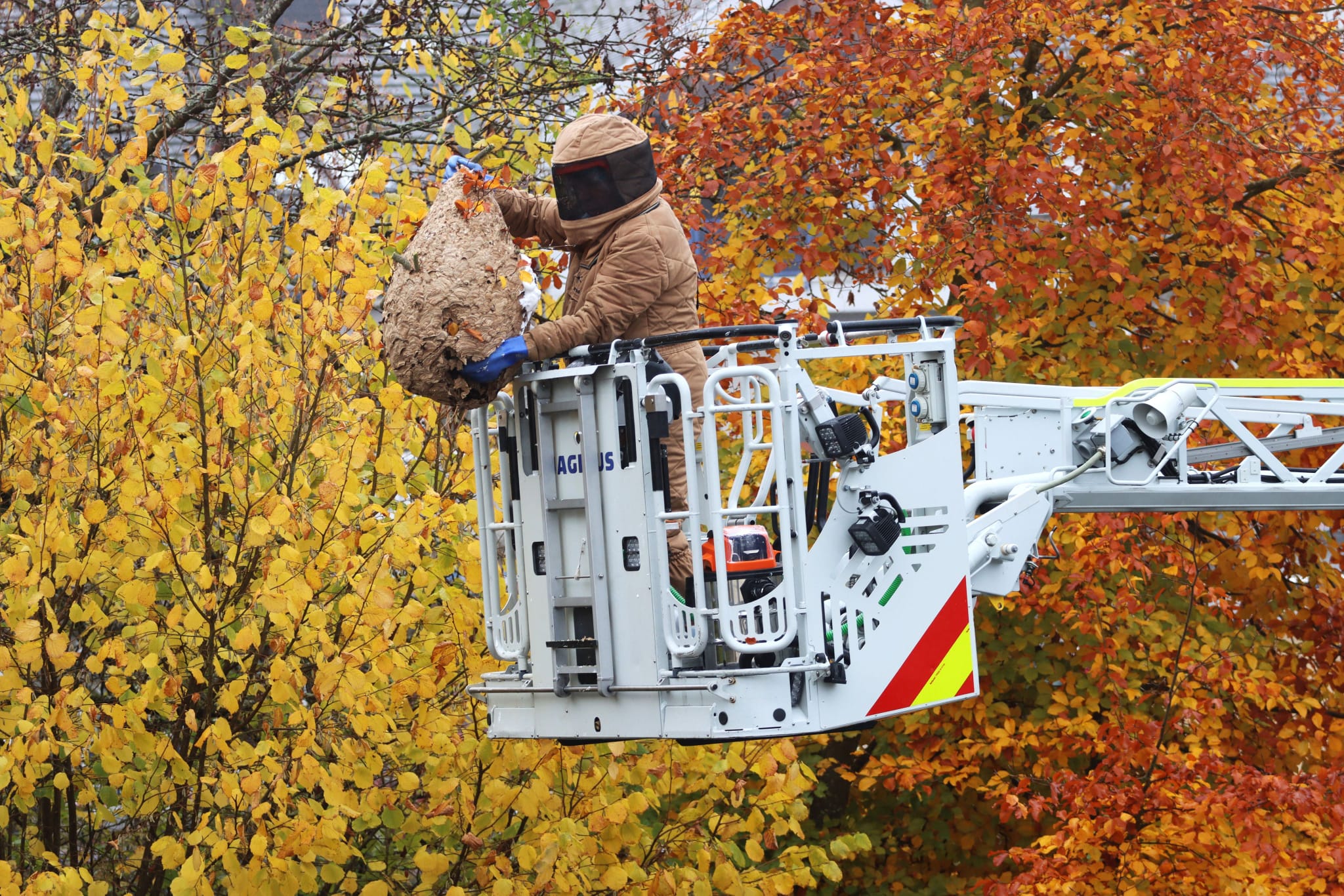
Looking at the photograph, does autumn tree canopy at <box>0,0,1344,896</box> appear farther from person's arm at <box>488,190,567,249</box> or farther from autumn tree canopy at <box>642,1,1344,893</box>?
A: person's arm at <box>488,190,567,249</box>

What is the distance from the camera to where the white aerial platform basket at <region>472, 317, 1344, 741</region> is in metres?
4.64

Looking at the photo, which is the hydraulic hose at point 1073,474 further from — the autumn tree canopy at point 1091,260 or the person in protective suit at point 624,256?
the autumn tree canopy at point 1091,260

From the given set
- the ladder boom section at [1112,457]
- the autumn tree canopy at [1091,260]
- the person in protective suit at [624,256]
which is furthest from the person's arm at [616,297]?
the autumn tree canopy at [1091,260]

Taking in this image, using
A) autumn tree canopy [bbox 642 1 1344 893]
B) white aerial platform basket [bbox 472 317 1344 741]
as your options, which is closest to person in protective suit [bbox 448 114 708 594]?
white aerial platform basket [bbox 472 317 1344 741]

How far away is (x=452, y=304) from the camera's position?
471cm

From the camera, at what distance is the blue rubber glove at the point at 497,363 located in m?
4.73

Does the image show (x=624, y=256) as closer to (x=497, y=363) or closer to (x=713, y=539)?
(x=497, y=363)

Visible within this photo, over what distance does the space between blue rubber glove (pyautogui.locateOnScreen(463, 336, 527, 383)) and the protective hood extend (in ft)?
2.01

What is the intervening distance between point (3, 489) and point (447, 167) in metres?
2.25

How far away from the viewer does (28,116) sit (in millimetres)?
6449

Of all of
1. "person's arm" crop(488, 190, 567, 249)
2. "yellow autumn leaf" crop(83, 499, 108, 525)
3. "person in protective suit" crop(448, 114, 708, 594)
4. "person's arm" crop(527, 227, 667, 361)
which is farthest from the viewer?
"person's arm" crop(488, 190, 567, 249)

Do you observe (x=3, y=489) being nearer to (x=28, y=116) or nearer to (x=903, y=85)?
(x=28, y=116)

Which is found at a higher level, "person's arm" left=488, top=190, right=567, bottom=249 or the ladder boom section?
"person's arm" left=488, top=190, right=567, bottom=249

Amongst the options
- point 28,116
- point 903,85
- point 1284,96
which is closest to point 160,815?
point 28,116
